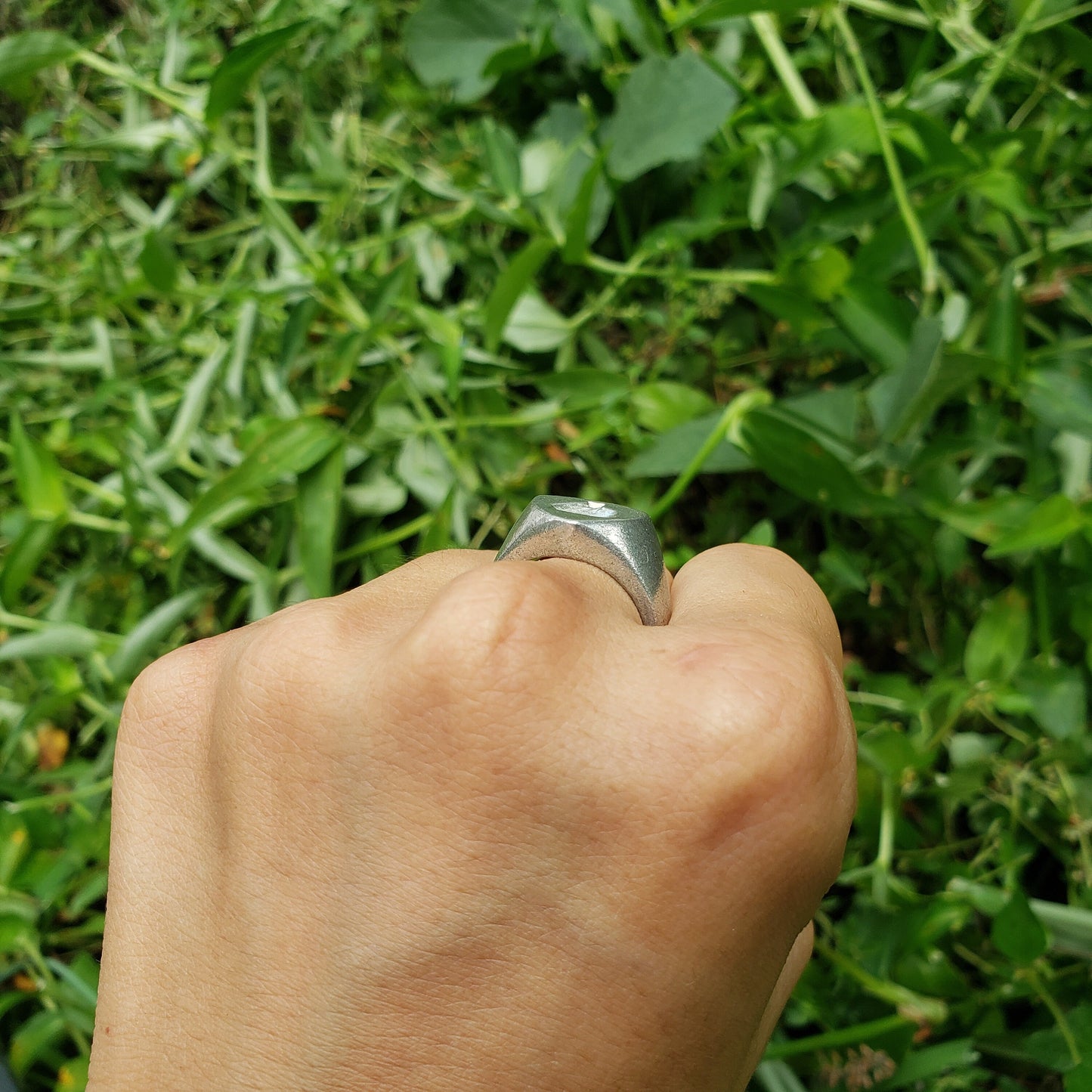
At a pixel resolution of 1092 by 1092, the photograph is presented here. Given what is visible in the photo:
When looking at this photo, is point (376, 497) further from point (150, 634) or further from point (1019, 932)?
point (1019, 932)

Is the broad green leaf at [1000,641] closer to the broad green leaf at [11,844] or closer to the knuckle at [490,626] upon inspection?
the knuckle at [490,626]

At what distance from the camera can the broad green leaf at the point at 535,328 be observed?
0.90m

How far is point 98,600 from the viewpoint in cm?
102

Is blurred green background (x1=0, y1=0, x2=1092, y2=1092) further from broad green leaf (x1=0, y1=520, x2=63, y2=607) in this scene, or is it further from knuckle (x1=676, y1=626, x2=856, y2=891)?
knuckle (x1=676, y1=626, x2=856, y2=891)

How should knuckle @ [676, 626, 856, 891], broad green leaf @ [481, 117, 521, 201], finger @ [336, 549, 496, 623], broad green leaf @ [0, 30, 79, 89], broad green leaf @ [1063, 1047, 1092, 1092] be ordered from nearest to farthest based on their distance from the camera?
knuckle @ [676, 626, 856, 891], finger @ [336, 549, 496, 623], broad green leaf @ [1063, 1047, 1092, 1092], broad green leaf @ [481, 117, 521, 201], broad green leaf @ [0, 30, 79, 89]

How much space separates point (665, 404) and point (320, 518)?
0.35 m

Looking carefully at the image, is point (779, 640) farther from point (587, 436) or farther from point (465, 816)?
point (587, 436)

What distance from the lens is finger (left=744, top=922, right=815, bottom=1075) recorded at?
0.49 metres

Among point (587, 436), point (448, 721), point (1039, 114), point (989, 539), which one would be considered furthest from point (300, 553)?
point (1039, 114)

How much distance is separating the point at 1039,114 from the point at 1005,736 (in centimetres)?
63

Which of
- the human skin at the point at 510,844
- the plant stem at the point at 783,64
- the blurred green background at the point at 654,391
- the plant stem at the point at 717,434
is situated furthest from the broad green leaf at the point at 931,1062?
the plant stem at the point at 783,64

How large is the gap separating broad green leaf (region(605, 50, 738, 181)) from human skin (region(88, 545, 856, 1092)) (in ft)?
1.82

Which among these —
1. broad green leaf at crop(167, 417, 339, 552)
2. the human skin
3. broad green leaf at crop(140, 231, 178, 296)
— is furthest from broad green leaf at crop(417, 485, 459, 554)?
broad green leaf at crop(140, 231, 178, 296)

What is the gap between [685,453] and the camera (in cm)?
81
